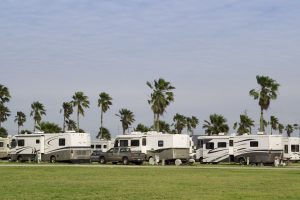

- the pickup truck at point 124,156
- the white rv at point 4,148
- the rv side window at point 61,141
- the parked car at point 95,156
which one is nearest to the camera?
the pickup truck at point 124,156

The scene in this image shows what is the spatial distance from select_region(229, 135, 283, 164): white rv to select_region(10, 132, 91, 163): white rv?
534 inches

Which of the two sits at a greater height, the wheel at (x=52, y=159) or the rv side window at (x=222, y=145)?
the rv side window at (x=222, y=145)

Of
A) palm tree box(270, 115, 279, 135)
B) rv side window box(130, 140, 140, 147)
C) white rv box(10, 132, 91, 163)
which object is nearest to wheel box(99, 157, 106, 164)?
white rv box(10, 132, 91, 163)

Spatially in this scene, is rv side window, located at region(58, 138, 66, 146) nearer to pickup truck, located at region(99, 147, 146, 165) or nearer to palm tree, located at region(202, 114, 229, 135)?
pickup truck, located at region(99, 147, 146, 165)

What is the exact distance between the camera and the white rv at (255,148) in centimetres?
5143

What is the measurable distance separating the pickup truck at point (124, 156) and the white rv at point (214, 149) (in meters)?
6.55

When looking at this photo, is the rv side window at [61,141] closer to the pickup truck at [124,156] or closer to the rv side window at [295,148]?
the pickup truck at [124,156]

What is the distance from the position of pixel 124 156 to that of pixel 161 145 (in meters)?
3.51

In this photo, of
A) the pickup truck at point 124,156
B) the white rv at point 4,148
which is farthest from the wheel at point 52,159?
the white rv at point 4,148

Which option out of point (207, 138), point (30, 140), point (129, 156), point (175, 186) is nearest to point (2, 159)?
point (30, 140)

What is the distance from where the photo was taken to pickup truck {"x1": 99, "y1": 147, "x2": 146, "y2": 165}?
53312mm

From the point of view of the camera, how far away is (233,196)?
19.6m

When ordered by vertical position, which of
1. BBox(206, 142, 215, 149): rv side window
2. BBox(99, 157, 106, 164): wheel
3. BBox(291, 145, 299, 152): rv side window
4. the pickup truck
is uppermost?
BBox(206, 142, 215, 149): rv side window

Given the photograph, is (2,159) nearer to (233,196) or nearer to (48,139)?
(48,139)
